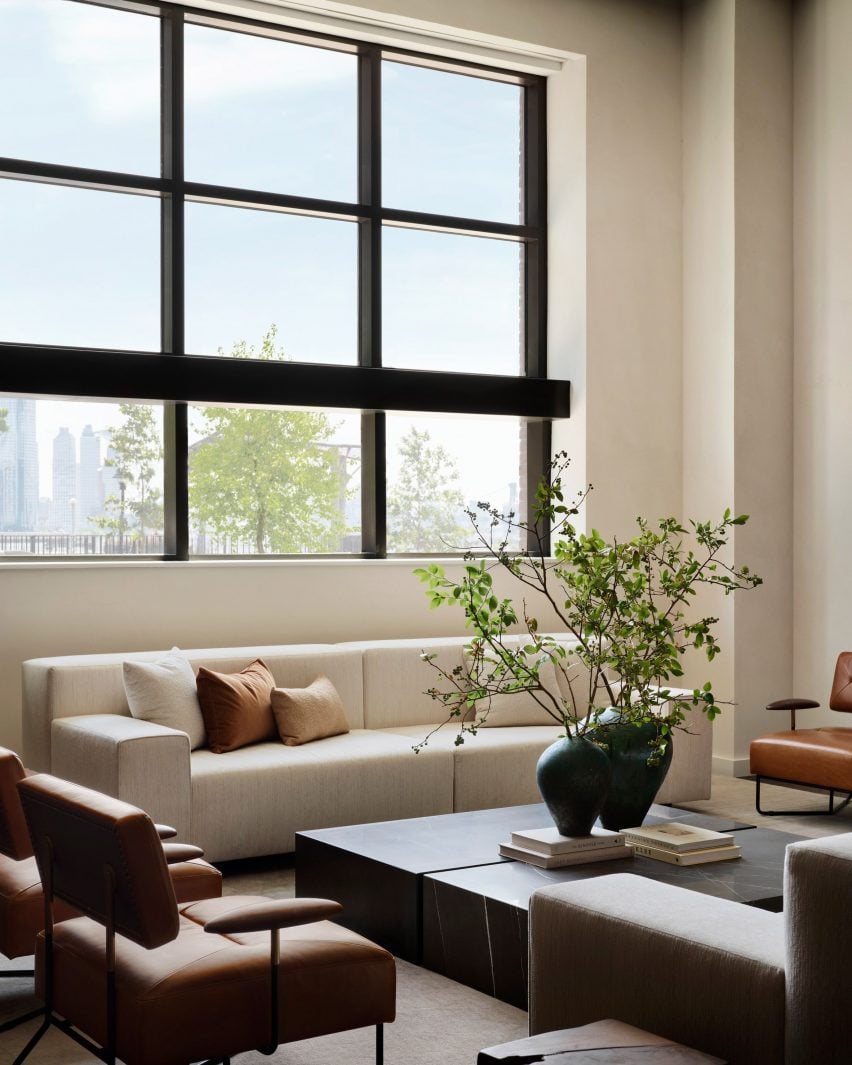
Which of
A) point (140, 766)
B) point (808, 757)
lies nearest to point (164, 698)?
point (140, 766)

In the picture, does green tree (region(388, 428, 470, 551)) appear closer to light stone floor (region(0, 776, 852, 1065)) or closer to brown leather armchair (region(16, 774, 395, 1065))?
light stone floor (region(0, 776, 852, 1065))

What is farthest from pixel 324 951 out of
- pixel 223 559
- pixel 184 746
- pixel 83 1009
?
pixel 223 559

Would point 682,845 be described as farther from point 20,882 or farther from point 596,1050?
point 20,882

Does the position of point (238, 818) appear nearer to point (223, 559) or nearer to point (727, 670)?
point (223, 559)

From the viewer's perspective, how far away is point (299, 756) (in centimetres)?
554

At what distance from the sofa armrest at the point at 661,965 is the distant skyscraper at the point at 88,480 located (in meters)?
4.45

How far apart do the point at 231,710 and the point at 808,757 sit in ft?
9.39

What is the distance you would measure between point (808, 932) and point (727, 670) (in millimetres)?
5612

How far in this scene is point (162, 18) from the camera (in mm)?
6879

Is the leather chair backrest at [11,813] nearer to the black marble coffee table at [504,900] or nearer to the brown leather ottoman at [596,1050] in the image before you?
the black marble coffee table at [504,900]

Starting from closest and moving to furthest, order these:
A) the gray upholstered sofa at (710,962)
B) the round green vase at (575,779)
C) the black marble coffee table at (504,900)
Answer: the gray upholstered sofa at (710,962) → the black marble coffee table at (504,900) → the round green vase at (575,779)

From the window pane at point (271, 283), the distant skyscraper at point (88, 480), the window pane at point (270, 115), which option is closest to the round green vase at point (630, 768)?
the distant skyscraper at point (88, 480)

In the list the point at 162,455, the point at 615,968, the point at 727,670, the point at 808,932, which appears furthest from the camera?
the point at 727,670

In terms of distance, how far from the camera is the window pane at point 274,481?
6.96 m
